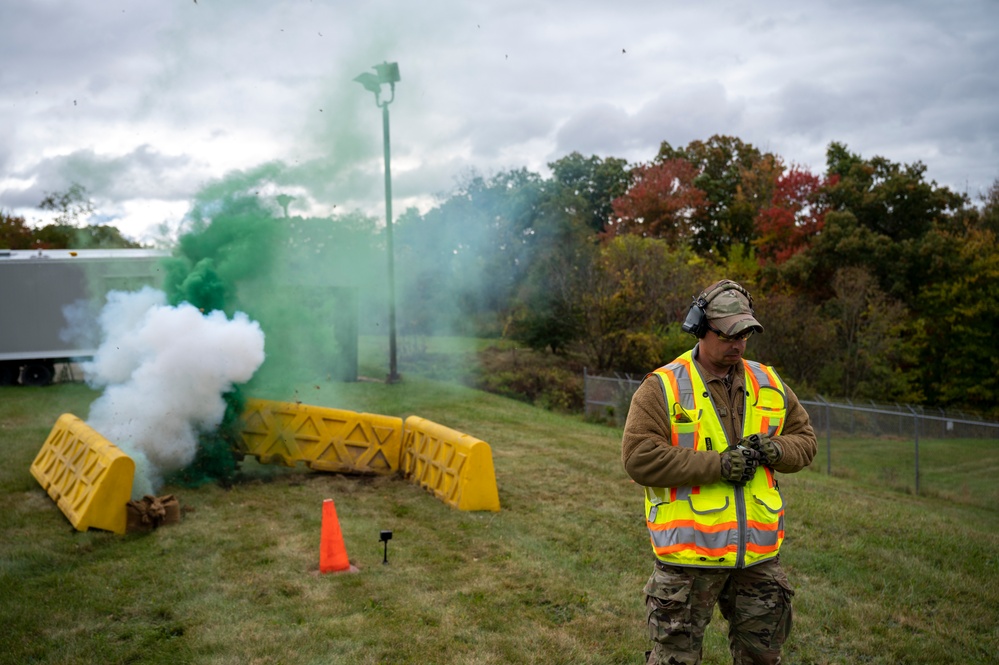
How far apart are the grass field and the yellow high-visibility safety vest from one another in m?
2.03

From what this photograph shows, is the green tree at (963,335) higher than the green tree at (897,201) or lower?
lower

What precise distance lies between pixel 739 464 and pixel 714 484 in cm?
16

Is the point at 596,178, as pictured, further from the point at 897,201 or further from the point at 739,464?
the point at 739,464

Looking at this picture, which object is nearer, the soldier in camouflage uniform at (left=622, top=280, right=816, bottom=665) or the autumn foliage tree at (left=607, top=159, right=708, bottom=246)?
the soldier in camouflage uniform at (left=622, top=280, right=816, bottom=665)

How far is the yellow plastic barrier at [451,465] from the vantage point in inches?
371

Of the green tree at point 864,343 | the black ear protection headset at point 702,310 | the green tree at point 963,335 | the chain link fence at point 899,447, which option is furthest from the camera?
the green tree at point 963,335

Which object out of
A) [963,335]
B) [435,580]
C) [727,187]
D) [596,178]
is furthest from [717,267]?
[435,580]

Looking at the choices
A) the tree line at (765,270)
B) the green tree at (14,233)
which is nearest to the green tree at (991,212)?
the tree line at (765,270)

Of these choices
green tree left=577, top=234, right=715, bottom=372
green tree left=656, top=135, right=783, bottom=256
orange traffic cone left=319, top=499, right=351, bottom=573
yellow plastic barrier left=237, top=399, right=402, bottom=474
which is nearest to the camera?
orange traffic cone left=319, top=499, right=351, bottom=573

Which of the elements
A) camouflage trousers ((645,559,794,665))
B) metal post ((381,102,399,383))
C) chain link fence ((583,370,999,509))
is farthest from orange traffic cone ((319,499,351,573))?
metal post ((381,102,399,383))

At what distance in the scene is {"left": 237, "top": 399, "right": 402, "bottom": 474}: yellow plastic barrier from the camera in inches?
445

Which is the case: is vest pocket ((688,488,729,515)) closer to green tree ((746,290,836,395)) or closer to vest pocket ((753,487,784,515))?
vest pocket ((753,487,784,515))

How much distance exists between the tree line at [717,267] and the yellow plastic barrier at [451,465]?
1021 cm

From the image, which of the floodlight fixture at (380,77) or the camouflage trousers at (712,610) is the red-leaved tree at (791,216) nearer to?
the floodlight fixture at (380,77)
